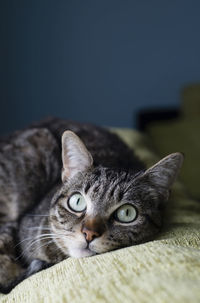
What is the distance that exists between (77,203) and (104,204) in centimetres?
10

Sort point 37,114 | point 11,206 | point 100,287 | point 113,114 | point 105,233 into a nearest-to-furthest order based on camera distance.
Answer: point 100,287 → point 105,233 → point 11,206 → point 37,114 → point 113,114

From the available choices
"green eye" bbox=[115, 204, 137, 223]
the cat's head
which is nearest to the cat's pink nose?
the cat's head

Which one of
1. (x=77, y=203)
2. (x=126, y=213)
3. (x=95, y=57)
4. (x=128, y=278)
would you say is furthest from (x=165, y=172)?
(x=95, y=57)

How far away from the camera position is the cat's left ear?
3.66 feet

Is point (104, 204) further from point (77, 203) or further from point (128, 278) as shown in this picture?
point (128, 278)

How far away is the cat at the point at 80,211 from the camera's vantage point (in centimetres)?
104

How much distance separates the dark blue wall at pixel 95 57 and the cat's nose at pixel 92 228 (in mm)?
2475

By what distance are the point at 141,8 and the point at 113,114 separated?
3.50ft

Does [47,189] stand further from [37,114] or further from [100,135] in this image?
[37,114]

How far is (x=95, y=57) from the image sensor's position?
3555mm

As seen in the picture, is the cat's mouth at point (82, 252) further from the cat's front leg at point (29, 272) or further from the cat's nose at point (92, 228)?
the cat's front leg at point (29, 272)

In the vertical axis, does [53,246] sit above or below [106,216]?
below

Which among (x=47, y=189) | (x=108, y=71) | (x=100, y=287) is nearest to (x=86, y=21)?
(x=108, y=71)

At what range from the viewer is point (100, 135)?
1.77 m
